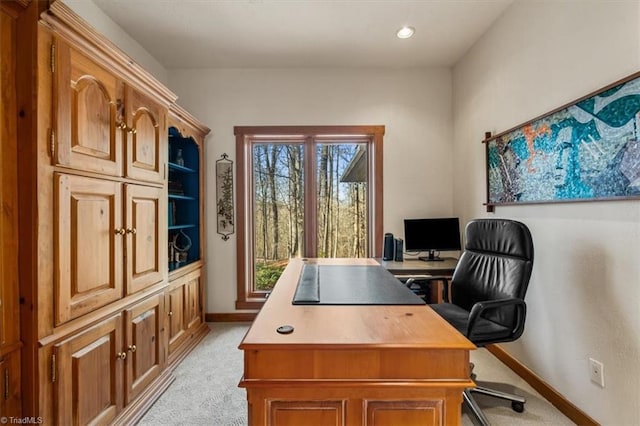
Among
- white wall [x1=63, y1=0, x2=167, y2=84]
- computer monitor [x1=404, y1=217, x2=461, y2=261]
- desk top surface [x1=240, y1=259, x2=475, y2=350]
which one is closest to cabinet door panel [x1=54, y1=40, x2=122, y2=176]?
white wall [x1=63, y1=0, x2=167, y2=84]

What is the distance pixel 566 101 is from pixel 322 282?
188cm

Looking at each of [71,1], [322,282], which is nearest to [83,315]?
[322,282]

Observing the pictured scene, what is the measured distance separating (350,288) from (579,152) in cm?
155

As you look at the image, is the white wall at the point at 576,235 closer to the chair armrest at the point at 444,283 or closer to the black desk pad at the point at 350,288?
the chair armrest at the point at 444,283

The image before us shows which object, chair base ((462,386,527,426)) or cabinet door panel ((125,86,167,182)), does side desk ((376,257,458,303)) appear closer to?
chair base ((462,386,527,426))

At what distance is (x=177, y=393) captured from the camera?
215 centimetres

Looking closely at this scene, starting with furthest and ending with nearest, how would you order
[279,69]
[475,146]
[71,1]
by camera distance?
[279,69]
[475,146]
[71,1]

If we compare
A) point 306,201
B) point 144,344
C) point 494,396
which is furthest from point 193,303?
point 494,396

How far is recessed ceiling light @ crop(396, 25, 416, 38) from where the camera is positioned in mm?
2703

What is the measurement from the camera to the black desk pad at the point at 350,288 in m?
1.48

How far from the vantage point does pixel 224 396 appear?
2113mm

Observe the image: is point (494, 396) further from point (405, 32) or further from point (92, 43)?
point (92, 43)

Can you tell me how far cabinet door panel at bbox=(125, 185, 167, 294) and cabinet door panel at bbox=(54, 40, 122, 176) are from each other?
249mm

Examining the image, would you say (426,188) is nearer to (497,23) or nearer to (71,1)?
(497,23)
